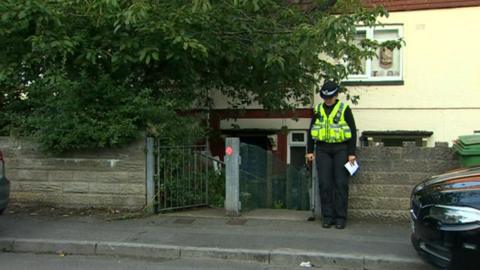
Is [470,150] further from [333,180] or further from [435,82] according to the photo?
[435,82]

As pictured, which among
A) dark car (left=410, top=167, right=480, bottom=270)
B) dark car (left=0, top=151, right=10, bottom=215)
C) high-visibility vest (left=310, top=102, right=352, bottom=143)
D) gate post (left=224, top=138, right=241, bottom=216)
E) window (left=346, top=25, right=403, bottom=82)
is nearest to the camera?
dark car (left=410, top=167, right=480, bottom=270)

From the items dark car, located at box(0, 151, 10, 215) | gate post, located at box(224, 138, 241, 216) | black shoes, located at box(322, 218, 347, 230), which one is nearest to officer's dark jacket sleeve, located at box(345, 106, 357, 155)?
black shoes, located at box(322, 218, 347, 230)

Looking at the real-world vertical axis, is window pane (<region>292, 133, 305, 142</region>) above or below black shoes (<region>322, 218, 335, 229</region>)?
above

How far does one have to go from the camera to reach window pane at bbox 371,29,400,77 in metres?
13.1

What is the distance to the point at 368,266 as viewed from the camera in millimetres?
6023

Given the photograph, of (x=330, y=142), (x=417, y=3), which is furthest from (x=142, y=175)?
(x=417, y=3)

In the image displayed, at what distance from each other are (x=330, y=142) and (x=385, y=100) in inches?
245

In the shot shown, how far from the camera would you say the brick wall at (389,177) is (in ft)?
25.4

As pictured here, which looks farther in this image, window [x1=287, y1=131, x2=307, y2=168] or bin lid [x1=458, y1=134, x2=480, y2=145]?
window [x1=287, y1=131, x2=307, y2=168]

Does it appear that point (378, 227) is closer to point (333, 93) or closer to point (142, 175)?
point (333, 93)

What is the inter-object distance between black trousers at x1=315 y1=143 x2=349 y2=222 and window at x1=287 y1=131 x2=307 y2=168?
6.11m

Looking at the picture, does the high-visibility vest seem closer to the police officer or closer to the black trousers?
the police officer

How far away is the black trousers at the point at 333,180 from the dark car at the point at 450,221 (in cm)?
206

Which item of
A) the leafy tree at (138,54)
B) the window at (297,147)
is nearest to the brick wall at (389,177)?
the leafy tree at (138,54)
